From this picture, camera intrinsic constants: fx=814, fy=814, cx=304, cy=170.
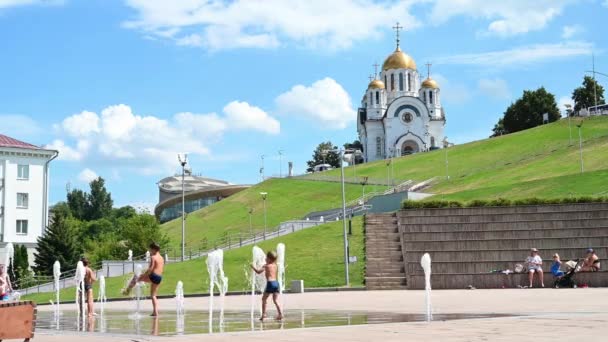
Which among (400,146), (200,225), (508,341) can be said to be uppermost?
(400,146)

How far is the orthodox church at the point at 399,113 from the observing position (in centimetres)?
14038

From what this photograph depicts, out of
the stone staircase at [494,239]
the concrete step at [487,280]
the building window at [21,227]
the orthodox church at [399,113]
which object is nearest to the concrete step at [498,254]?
the stone staircase at [494,239]

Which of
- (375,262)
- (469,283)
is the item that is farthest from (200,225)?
(469,283)

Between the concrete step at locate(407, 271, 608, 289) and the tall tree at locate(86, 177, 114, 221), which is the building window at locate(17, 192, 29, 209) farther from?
the tall tree at locate(86, 177, 114, 221)

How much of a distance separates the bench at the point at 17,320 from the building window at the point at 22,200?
62.8 meters

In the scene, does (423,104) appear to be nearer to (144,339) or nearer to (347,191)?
(347,191)

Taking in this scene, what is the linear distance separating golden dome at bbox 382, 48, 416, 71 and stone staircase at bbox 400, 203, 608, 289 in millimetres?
107728

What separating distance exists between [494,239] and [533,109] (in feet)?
346

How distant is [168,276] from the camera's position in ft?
146

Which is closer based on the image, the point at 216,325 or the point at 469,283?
the point at 216,325

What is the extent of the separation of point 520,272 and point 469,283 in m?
2.08

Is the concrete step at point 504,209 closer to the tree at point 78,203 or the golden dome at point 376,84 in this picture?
the golden dome at point 376,84

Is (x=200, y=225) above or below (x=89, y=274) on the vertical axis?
above

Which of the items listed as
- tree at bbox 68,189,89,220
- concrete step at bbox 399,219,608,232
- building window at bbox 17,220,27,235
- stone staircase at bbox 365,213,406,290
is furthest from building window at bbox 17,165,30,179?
tree at bbox 68,189,89,220
